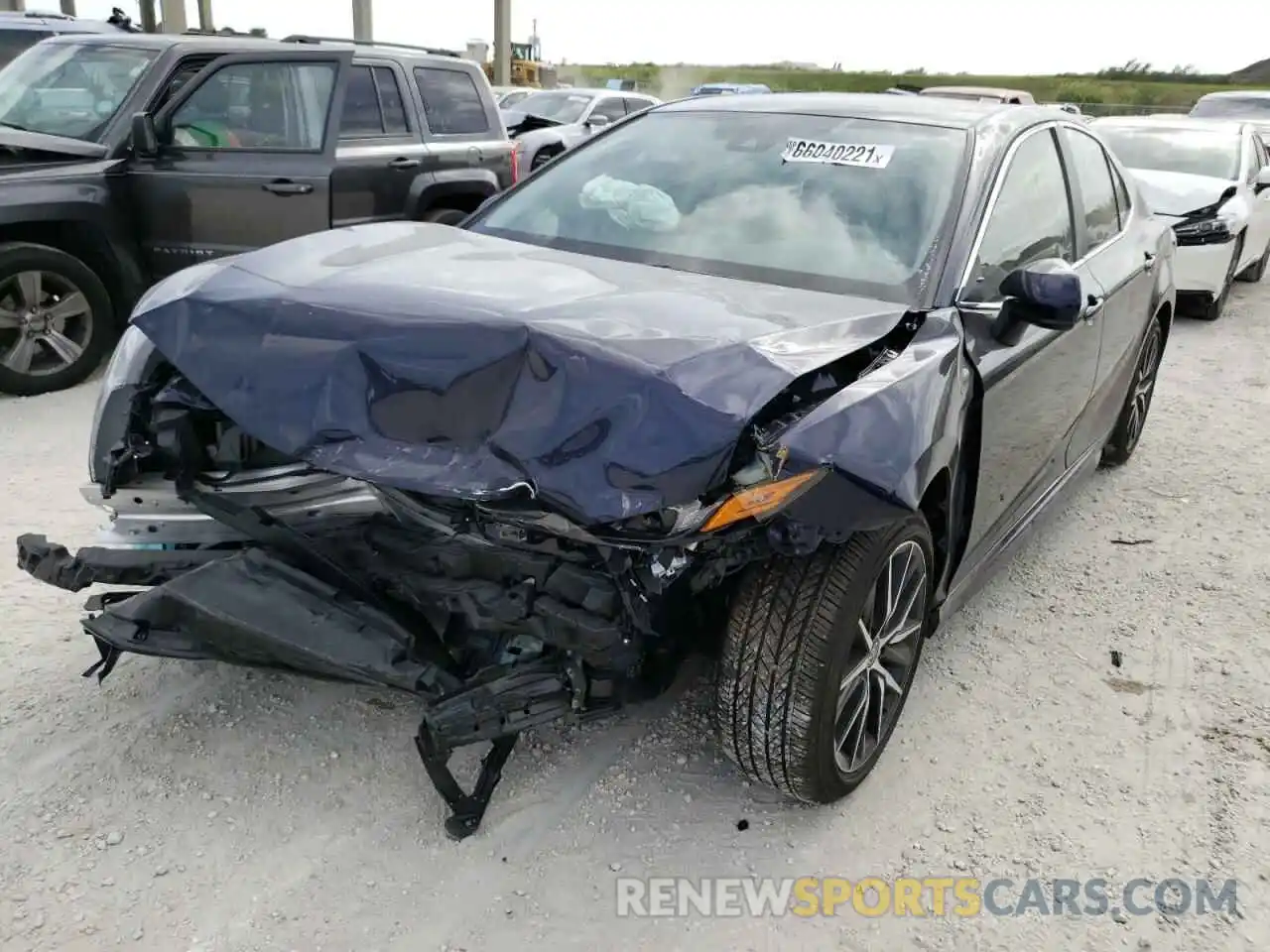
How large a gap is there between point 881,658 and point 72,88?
610 cm

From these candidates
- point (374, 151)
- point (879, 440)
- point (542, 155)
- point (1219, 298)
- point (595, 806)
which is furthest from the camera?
point (542, 155)

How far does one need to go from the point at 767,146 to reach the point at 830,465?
1.70 metres

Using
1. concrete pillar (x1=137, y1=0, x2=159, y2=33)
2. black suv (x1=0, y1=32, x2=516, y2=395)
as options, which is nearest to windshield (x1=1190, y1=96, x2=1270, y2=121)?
black suv (x1=0, y1=32, x2=516, y2=395)

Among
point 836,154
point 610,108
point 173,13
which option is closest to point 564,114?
point 610,108

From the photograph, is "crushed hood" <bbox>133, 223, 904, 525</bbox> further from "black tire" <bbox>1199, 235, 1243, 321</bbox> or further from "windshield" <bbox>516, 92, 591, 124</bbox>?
"windshield" <bbox>516, 92, 591, 124</bbox>

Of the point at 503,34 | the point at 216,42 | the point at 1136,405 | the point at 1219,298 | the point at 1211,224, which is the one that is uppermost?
the point at 503,34

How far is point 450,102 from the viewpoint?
7.38 m

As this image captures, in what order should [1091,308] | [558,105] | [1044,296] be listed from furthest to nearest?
[558,105]
[1091,308]
[1044,296]

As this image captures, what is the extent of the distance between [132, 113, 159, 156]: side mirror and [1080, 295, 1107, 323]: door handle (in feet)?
16.5

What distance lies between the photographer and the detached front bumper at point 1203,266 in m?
8.73

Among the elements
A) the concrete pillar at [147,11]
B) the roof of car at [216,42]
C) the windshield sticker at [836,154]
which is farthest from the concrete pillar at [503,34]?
the windshield sticker at [836,154]

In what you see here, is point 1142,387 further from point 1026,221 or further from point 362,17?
point 362,17

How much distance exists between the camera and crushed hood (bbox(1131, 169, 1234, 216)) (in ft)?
29.4

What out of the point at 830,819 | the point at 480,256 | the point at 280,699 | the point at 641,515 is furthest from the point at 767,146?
the point at 280,699
